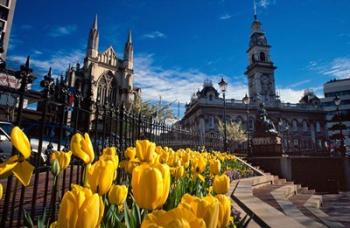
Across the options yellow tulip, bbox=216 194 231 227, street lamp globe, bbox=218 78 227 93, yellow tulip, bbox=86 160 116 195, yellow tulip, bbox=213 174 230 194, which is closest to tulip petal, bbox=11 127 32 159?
yellow tulip, bbox=86 160 116 195

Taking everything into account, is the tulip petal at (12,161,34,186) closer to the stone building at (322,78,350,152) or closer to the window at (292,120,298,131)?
the window at (292,120,298,131)

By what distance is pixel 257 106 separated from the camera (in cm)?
5234

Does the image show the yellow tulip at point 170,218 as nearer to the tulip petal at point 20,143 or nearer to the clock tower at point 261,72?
the tulip petal at point 20,143

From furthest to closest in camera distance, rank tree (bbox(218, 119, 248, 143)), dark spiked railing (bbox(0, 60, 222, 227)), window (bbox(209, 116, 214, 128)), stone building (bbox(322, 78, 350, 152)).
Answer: stone building (bbox(322, 78, 350, 152)) → window (bbox(209, 116, 214, 128)) → tree (bbox(218, 119, 248, 143)) → dark spiked railing (bbox(0, 60, 222, 227))

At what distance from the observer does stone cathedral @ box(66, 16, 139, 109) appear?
43469 millimetres

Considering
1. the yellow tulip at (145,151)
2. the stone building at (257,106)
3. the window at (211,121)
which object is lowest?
the yellow tulip at (145,151)

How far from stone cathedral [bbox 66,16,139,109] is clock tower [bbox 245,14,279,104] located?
28455 millimetres

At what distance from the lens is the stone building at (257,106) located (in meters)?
51.8

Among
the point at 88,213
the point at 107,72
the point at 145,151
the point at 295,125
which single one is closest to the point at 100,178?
the point at 88,213

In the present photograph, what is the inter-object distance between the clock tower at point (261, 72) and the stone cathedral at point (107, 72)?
28.5 m

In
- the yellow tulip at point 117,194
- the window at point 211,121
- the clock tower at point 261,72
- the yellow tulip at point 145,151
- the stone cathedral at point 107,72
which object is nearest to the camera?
the yellow tulip at point 117,194

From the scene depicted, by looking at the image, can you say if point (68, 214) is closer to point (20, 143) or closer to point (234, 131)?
point (20, 143)

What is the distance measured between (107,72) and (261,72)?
34.5 meters

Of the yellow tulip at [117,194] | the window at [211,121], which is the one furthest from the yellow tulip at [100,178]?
the window at [211,121]
